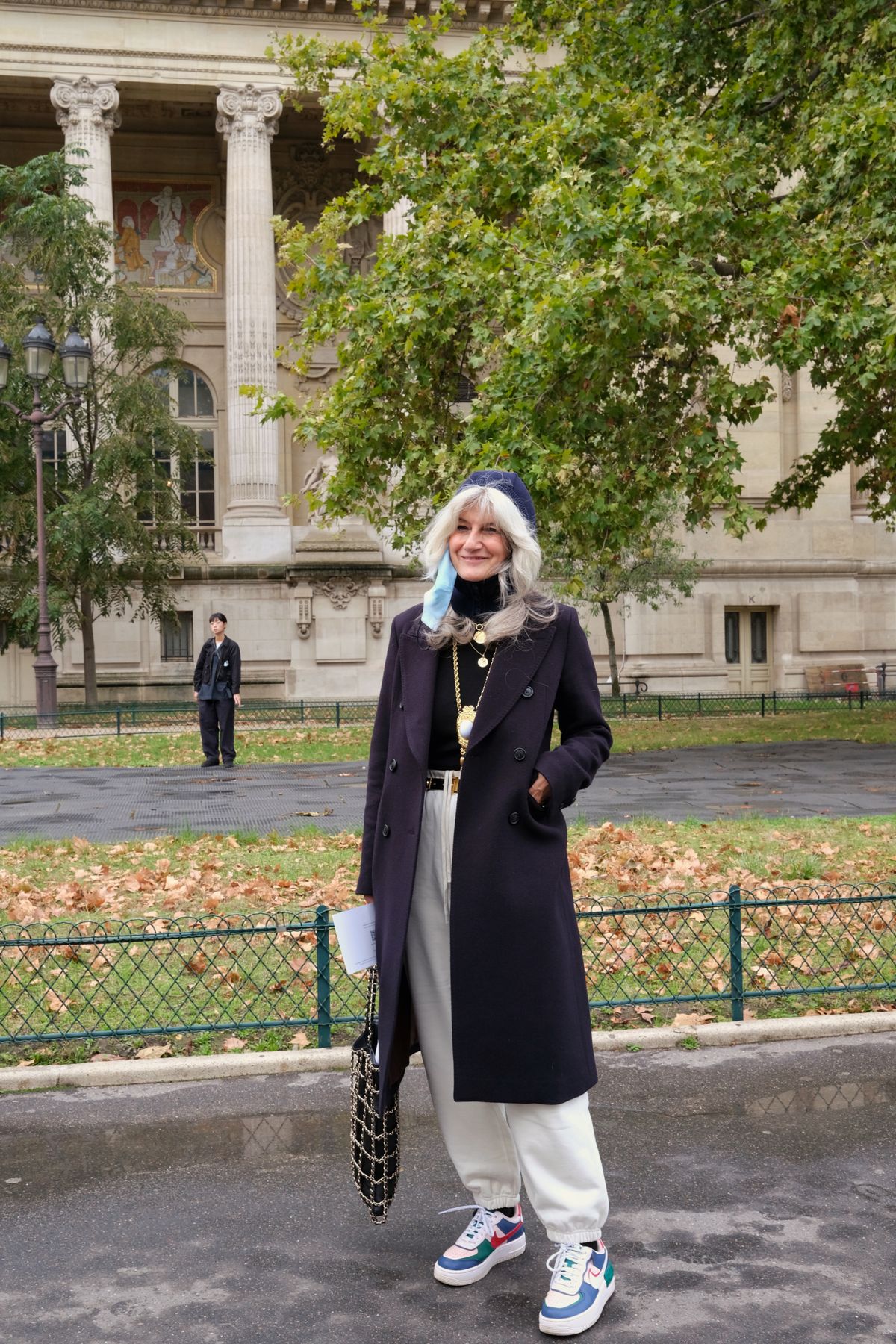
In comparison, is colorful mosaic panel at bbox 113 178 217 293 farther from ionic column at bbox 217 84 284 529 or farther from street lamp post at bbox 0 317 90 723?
street lamp post at bbox 0 317 90 723

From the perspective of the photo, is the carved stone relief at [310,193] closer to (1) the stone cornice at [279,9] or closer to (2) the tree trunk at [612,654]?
(1) the stone cornice at [279,9]

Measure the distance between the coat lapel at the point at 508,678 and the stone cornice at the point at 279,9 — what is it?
36.3 m

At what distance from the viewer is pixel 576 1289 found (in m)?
3.79

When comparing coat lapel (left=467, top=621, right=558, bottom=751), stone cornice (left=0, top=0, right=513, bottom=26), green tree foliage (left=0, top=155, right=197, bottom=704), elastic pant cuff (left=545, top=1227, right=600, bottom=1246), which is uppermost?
stone cornice (left=0, top=0, right=513, bottom=26)

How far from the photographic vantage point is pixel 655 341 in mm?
17531

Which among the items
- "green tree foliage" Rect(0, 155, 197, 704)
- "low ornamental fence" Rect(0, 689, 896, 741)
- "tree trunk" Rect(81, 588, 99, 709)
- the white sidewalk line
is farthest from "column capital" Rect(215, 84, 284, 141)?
the white sidewalk line

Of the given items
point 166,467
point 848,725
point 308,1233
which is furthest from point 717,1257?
point 166,467

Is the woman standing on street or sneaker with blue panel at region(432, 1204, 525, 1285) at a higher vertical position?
the woman standing on street

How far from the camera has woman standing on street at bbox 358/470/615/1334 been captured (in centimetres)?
384

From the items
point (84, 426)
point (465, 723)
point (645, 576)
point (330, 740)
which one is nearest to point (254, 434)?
point (84, 426)

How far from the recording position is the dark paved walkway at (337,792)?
1366cm

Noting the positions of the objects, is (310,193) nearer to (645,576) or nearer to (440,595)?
(645,576)

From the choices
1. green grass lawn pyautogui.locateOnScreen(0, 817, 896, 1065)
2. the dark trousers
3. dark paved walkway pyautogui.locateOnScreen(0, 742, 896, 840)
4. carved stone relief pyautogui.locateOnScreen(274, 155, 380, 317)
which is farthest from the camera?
carved stone relief pyautogui.locateOnScreen(274, 155, 380, 317)

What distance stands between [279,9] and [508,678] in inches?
1483
